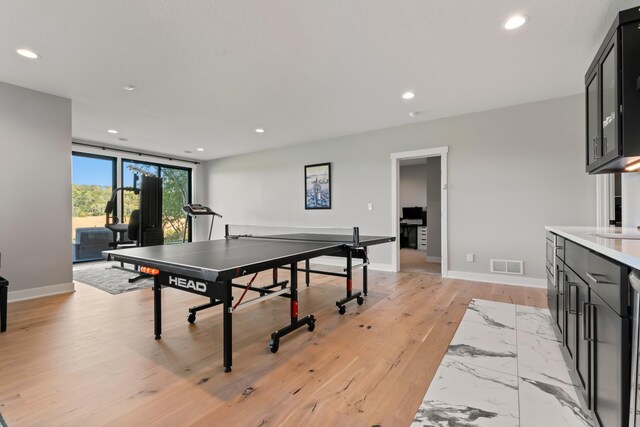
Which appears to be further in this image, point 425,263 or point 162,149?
point 162,149

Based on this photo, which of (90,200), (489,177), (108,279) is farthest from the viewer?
(90,200)

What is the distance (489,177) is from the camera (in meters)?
4.44

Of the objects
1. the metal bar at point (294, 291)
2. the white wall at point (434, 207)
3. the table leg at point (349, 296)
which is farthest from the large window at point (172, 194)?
the white wall at point (434, 207)

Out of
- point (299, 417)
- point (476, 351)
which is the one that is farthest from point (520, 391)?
point (299, 417)

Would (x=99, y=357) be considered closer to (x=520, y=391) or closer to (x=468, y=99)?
(x=520, y=391)

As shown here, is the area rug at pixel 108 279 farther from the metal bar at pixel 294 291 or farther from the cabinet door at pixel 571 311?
the cabinet door at pixel 571 311

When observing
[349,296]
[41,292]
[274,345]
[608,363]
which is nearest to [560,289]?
[608,363]

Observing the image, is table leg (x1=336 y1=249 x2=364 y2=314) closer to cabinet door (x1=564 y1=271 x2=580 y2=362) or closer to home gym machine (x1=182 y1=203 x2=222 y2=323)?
home gym machine (x1=182 y1=203 x2=222 y2=323)

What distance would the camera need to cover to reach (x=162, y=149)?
693 centimetres

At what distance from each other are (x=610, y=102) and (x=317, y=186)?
465 cm

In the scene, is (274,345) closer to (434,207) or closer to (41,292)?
(41,292)

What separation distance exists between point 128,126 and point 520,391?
6173 millimetres

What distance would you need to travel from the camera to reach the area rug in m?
4.27

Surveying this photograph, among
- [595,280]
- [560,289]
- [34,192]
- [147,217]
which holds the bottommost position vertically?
[560,289]
